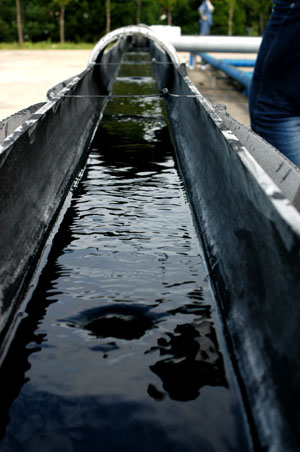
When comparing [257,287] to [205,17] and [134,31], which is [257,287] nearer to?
[134,31]

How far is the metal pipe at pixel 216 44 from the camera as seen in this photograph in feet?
55.7

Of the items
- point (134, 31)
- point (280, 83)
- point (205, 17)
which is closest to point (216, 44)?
point (134, 31)

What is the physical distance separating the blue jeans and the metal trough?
172 millimetres

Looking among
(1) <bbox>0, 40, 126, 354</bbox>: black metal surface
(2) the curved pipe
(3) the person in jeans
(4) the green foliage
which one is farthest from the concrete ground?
(4) the green foliage

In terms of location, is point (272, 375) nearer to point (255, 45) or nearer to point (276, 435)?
point (276, 435)

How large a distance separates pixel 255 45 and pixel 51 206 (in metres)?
14.6

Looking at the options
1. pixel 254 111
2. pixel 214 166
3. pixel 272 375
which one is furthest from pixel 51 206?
pixel 272 375

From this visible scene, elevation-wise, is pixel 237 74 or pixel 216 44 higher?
pixel 216 44

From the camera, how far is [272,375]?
1847mm

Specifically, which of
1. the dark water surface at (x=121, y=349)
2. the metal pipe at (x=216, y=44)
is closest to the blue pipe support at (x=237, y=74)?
the metal pipe at (x=216, y=44)

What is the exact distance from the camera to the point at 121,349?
236 cm

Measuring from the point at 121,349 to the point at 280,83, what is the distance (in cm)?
197

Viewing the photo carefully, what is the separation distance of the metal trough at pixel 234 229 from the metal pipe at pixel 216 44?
482 inches

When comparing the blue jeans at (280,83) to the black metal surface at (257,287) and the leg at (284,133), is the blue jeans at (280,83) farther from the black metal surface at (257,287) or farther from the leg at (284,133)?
the black metal surface at (257,287)
